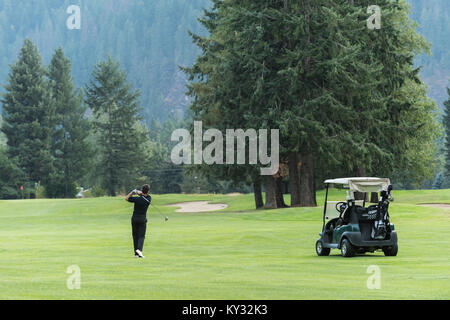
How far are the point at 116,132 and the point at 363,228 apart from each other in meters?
96.4

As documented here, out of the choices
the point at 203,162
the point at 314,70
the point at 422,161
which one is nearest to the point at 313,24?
the point at 314,70

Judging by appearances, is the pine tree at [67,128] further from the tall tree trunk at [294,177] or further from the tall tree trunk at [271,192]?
the tall tree trunk at [294,177]

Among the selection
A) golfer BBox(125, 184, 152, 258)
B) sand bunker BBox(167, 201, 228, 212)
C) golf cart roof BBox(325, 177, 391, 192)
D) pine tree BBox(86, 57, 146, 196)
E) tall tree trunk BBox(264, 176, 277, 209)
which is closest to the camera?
golfer BBox(125, 184, 152, 258)

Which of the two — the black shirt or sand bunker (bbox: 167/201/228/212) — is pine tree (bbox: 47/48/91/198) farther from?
the black shirt

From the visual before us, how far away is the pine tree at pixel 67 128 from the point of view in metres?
112

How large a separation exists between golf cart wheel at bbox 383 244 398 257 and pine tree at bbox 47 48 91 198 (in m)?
93.3

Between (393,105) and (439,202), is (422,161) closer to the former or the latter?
(439,202)

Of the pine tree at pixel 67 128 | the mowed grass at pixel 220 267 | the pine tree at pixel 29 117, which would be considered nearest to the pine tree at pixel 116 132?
the pine tree at pixel 67 128

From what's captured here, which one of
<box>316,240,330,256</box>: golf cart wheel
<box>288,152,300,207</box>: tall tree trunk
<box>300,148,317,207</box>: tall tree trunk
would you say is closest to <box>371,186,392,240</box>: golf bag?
<box>316,240,330,256</box>: golf cart wheel

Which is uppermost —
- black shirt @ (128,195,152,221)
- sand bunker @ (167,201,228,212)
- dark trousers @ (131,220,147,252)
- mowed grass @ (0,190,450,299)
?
black shirt @ (128,195,152,221)

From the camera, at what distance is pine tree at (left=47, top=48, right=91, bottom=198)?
111812 mm

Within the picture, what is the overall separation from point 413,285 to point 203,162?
3878cm

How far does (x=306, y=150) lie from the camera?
48.0 meters

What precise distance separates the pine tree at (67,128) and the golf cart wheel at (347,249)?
93078 millimetres
